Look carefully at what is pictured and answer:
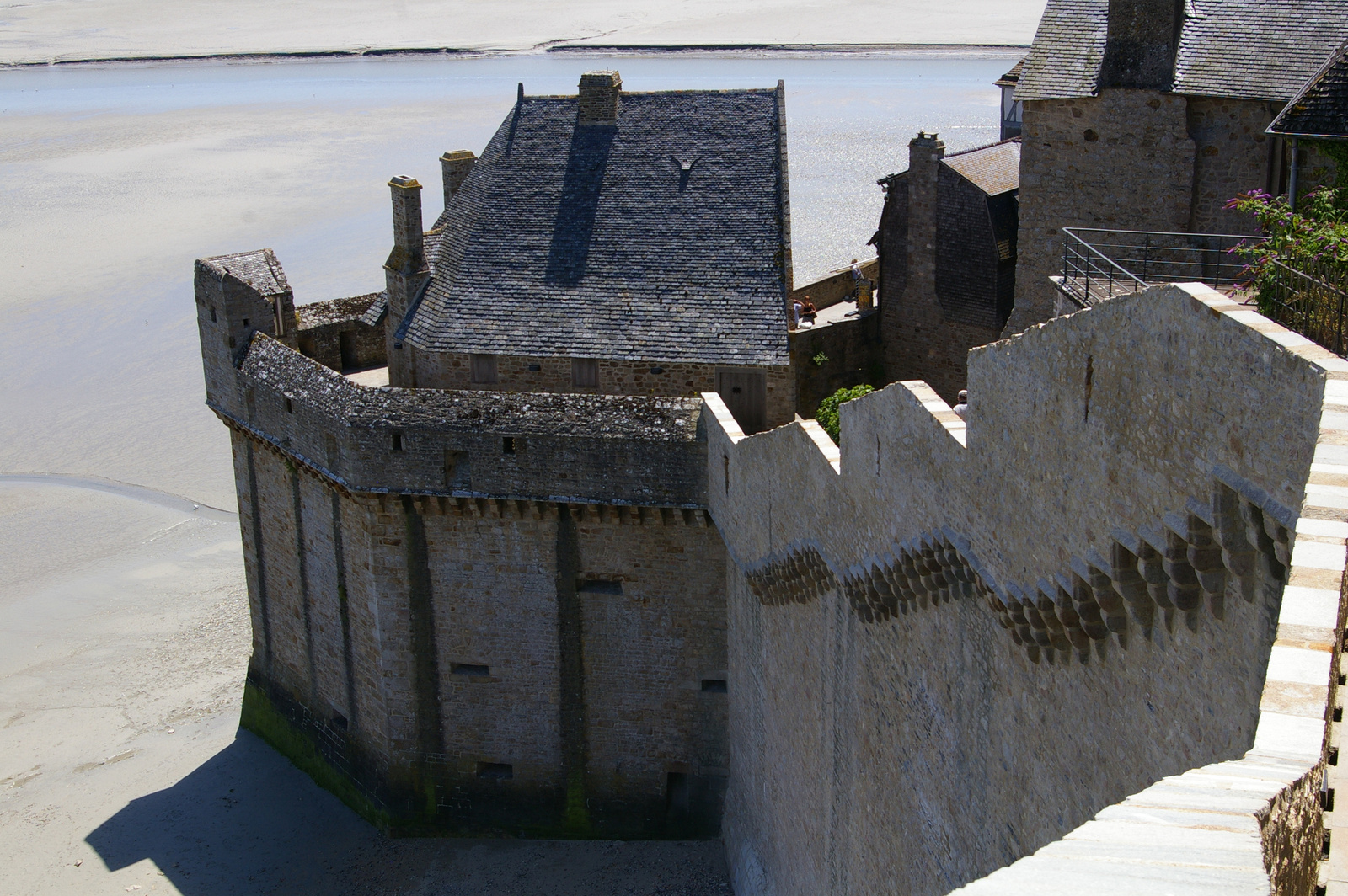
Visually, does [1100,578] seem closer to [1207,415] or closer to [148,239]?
[1207,415]

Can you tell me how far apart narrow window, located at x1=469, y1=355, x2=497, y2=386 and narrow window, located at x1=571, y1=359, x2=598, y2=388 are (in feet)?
4.50

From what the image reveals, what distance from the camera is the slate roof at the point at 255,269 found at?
25331 mm

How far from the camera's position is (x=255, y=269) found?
2577cm

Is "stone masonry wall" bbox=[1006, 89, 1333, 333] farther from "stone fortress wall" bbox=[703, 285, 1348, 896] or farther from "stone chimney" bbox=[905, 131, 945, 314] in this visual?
"stone fortress wall" bbox=[703, 285, 1348, 896]

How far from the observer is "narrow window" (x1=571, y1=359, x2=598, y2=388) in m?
24.2

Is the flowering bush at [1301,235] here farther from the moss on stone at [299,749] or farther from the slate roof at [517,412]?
the moss on stone at [299,749]

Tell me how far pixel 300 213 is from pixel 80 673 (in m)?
34.5

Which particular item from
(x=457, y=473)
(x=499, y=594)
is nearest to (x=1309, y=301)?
(x=457, y=473)

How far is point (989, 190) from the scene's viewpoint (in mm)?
27266

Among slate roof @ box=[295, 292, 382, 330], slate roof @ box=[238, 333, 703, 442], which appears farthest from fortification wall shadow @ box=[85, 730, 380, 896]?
slate roof @ box=[295, 292, 382, 330]

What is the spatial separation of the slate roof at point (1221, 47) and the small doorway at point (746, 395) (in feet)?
19.3

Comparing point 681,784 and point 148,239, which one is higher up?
point 148,239

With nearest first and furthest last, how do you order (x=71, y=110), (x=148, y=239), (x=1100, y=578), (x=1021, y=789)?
(x=1100, y=578)
(x=1021, y=789)
(x=148, y=239)
(x=71, y=110)

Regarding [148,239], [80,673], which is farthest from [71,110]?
[80,673]
